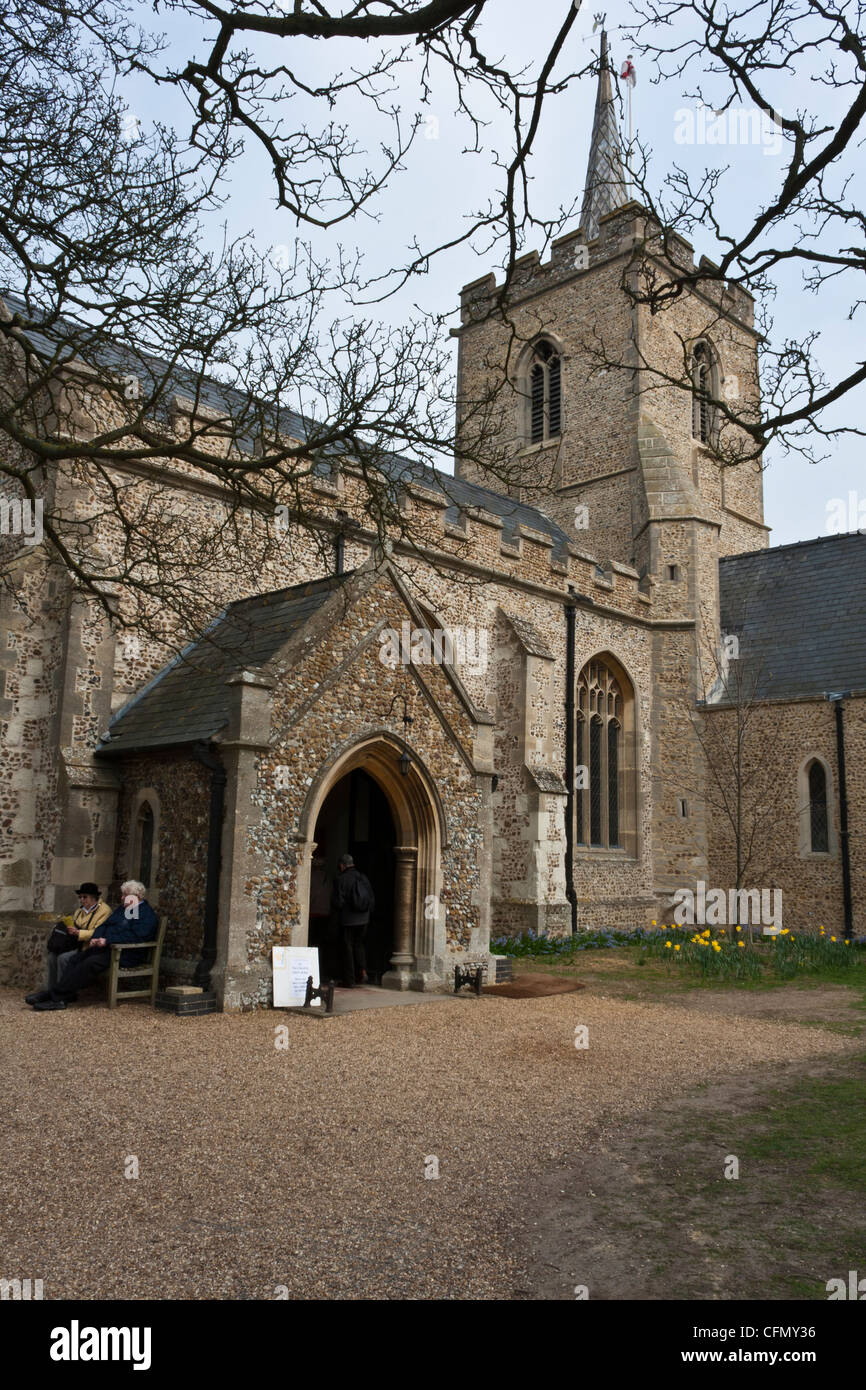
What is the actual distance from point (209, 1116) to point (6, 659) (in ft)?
23.0

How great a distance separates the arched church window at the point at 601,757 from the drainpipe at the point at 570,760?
0.69m

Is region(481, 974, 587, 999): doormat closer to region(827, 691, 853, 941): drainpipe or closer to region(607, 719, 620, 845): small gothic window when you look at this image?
region(607, 719, 620, 845): small gothic window

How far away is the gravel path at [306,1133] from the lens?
3637mm

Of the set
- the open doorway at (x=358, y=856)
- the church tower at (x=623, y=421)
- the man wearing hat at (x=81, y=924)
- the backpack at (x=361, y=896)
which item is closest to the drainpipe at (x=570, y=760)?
the church tower at (x=623, y=421)

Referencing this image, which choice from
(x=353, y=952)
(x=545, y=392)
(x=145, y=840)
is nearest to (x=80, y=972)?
(x=145, y=840)

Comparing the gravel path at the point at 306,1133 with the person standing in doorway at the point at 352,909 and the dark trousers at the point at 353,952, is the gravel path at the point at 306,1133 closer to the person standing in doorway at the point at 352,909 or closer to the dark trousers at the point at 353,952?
the person standing in doorway at the point at 352,909

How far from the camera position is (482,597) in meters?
16.5

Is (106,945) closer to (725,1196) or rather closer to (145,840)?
(145,840)

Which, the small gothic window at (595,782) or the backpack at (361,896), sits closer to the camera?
the backpack at (361,896)

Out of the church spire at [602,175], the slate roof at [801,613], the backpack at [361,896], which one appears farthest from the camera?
the church spire at [602,175]

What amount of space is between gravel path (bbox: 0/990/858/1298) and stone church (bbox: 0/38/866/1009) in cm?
171

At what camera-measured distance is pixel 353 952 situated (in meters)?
10.7

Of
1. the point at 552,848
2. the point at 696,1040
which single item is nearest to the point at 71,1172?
the point at 696,1040
